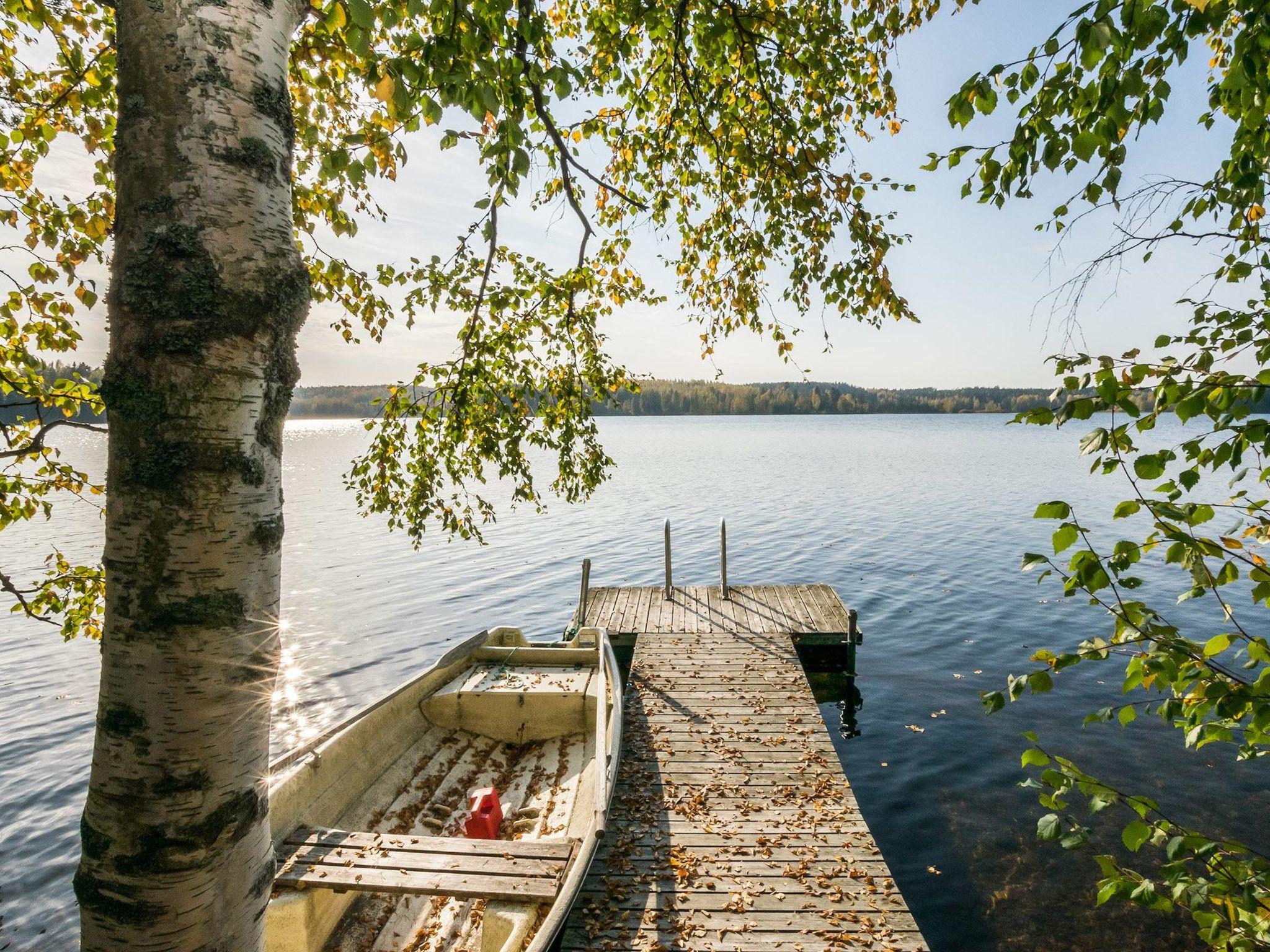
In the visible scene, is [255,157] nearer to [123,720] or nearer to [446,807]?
[123,720]

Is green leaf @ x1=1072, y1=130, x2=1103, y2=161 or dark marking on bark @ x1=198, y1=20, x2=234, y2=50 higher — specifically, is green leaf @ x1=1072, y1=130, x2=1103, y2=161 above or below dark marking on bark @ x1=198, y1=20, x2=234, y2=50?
above

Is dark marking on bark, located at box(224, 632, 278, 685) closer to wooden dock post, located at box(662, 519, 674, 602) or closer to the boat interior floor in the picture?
the boat interior floor

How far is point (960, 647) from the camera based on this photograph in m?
17.2

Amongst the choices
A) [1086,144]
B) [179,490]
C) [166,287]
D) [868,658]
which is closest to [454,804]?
[179,490]

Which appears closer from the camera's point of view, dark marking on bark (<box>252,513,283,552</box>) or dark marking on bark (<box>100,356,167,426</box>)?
dark marking on bark (<box>100,356,167,426</box>)

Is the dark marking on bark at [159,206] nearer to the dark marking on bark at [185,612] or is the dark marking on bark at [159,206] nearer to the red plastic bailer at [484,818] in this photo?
the dark marking on bark at [185,612]

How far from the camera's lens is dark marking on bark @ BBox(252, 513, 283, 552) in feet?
4.97

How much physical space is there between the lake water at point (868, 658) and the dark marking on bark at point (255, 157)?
10.3 metres

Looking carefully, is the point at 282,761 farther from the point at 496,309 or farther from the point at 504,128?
the point at 504,128

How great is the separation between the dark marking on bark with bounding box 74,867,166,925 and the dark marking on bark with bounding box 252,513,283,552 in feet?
2.56

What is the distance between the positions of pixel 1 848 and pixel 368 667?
A: 26.6 ft

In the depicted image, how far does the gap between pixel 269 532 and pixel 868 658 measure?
1747 cm

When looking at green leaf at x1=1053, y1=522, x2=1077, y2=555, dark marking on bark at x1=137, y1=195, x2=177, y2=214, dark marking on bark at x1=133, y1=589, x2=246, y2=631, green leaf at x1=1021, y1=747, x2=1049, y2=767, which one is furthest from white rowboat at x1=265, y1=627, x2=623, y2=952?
dark marking on bark at x1=137, y1=195, x2=177, y2=214

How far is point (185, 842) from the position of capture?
1.40m
